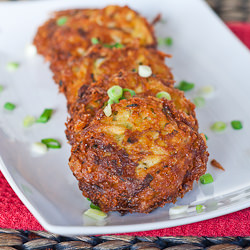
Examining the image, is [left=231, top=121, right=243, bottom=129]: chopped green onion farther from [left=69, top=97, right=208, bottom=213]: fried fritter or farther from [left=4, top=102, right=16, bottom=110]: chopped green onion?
[left=4, top=102, right=16, bottom=110]: chopped green onion

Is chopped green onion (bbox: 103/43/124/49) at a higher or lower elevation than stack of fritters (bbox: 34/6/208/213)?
higher

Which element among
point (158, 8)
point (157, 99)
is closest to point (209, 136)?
point (157, 99)

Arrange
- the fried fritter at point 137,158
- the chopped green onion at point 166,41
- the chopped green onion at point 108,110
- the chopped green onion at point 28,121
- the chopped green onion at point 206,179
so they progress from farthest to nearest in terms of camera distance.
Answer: the chopped green onion at point 166,41, the chopped green onion at point 28,121, the chopped green onion at point 206,179, the chopped green onion at point 108,110, the fried fritter at point 137,158

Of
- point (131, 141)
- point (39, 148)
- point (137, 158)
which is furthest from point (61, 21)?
point (137, 158)

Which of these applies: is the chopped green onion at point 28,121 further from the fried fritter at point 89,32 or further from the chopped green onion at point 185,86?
the chopped green onion at point 185,86

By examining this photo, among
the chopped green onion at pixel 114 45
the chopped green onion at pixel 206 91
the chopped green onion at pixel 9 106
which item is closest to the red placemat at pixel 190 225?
the chopped green onion at pixel 9 106

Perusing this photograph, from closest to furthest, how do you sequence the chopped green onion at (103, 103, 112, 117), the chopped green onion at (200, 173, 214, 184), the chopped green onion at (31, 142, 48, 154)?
1. the chopped green onion at (103, 103, 112, 117)
2. the chopped green onion at (200, 173, 214, 184)
3. the chopped green onion at (31, 142, 48, 154)

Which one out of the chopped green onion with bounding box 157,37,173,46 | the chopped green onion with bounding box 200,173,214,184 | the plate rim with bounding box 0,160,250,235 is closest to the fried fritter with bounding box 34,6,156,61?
the chopped green onion with bounding box 157,37,173,46
